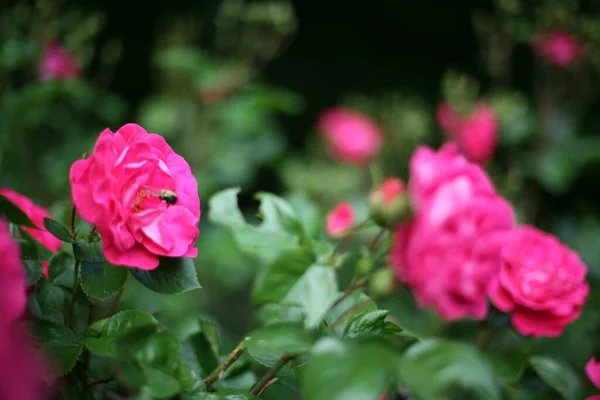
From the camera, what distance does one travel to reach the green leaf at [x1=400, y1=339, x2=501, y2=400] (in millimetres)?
347

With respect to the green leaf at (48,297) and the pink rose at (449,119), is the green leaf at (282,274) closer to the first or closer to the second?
the green leaf at (48,297)

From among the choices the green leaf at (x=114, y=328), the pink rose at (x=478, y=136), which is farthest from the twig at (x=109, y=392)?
the pink rose at (x=478, y=136)

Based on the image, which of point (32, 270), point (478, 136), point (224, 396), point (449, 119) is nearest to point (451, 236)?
point (224, 396)

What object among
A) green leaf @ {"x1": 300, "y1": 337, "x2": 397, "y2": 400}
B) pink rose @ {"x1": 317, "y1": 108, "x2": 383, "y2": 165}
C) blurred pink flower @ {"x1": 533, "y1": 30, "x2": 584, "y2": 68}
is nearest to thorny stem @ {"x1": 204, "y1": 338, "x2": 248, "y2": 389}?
green leaf @ {"x1": 300, "y1": 337, "x2": 397, "y2": 400}

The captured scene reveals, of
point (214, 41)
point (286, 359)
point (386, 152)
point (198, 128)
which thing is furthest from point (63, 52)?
point (286, 359)

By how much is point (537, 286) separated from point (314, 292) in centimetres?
22

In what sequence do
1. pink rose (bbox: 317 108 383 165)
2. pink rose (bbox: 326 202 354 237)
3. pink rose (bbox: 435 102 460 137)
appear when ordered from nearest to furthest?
pink rose (bbox: 326 202 354 237), pink rose (bbox: 435 102 460 137), pink rose (bbox: 317 108 383 165)

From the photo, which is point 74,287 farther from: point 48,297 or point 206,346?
point 206,346

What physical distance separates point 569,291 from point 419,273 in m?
0.26

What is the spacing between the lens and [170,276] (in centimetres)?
47

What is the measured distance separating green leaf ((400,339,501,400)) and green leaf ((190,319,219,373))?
0.26m

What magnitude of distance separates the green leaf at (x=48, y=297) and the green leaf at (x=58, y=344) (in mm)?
14

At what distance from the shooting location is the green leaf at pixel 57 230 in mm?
444

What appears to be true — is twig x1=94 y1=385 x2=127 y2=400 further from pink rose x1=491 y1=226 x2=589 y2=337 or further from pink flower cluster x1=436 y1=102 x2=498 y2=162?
pink flower cluster x1=436 y1=102 x2=498 y2=162
